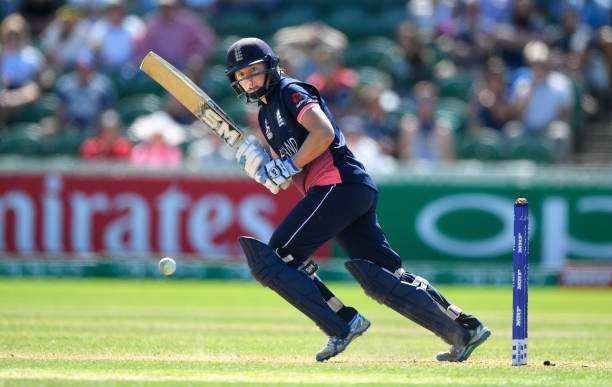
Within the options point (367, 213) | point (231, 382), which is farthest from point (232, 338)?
point (231, 382)

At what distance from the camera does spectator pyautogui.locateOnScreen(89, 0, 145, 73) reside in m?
17.5

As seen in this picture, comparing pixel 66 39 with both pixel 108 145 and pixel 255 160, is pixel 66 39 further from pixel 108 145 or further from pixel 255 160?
pixel 255 160

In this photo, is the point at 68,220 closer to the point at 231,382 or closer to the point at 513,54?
the point at 513,54

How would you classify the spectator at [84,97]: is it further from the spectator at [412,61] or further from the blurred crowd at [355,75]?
the spectator at [412,61]

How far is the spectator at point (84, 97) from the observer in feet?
54.3

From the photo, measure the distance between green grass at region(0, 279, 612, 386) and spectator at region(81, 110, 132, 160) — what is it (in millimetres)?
2372

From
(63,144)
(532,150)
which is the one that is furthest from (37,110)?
(532,150)

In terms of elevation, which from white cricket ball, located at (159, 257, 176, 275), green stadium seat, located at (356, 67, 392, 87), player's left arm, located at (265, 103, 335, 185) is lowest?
green stadium seat, located at (356, 67, 392, 87)

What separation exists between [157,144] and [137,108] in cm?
132

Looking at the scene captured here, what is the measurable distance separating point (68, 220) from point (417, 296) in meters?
8.80

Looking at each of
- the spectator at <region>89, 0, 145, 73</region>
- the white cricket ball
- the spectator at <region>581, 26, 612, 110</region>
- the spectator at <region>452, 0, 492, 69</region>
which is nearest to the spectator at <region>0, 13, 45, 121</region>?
the spectator at <region>89, 0, 145, 73</region>

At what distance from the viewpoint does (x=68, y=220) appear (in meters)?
15.1

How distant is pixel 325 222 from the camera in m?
7.05

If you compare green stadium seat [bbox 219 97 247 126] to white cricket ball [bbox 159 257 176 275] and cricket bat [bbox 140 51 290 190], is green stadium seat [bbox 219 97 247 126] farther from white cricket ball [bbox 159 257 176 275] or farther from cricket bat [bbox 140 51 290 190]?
white cricket ball [bbox 159 257 176 275]
